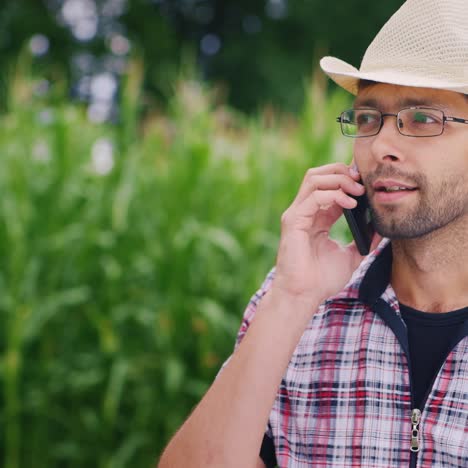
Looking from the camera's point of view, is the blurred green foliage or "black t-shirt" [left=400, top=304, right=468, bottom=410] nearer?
"black t-shirt" [left=400, top=304, right=468, bottom=410]

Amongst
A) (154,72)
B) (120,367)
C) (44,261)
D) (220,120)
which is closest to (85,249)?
(44,261)

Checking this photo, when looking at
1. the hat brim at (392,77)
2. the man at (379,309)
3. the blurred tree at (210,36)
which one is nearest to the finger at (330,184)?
the man at (379,309)

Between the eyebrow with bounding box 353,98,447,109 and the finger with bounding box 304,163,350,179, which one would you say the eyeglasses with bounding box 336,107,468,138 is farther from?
the finger with bounding box 304,163,350,179

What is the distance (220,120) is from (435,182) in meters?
2.96

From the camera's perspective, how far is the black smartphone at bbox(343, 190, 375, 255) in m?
1.98

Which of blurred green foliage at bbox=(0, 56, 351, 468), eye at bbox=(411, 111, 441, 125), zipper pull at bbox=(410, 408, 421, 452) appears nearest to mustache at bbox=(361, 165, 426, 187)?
eye at bbox=(411, 111, 441, 125)

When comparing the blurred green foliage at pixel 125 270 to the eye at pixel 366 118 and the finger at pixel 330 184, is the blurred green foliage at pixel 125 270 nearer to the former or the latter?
the finger at pixel 330 184

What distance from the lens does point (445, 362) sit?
1.73m

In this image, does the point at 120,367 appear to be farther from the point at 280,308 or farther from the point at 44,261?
the point at 280,308

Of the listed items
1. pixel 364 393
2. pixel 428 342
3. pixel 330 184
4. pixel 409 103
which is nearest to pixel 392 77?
pixel 409 103

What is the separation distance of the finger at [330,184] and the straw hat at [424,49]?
23 cm

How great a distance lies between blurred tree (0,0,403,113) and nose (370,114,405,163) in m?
15.4

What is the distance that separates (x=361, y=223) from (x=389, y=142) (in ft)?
0.90

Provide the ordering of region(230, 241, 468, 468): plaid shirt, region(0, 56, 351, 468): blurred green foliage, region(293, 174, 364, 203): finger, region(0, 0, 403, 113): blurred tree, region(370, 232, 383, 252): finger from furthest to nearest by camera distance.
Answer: region(0, 0, 403, 113): blurred tree < region(0, 56, 351, 468): blurred green foliage < region(370, 232, 383, 252): finger < region(293, 174, 364, 203): finger < region(230, 241, 468, 468): plaid shirt
